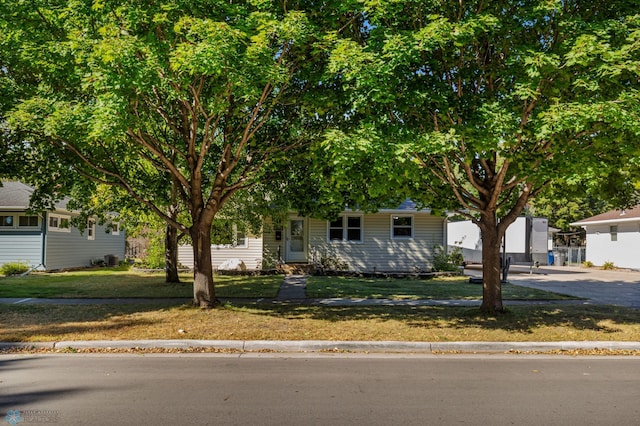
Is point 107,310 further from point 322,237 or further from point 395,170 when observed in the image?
point 322,237

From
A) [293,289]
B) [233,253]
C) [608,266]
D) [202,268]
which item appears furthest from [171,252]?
[608,266]

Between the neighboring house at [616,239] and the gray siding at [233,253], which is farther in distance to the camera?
the neighboring house at [616,239]

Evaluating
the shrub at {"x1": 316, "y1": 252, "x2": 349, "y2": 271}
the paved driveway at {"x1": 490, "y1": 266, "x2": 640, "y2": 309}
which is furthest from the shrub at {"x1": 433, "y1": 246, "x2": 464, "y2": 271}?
the shrub at {"x1": 316, "y1": 252, "x2": 349, "y2": 271}

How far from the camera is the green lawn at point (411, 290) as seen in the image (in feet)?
47.8

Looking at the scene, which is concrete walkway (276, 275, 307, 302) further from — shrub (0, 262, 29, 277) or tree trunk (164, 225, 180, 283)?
shrub (0, 262, 29, 277)

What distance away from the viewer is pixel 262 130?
1268cm

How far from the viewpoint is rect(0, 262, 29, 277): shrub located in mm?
20688

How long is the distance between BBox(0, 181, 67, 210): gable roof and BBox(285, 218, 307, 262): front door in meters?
10.6

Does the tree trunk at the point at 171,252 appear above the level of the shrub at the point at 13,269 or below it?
above

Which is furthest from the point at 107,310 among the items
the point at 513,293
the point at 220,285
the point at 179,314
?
the point at 513,293

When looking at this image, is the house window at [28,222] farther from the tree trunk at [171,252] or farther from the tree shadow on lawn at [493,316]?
the tree shadow on lawn at [493,316]

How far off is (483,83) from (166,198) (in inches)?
372

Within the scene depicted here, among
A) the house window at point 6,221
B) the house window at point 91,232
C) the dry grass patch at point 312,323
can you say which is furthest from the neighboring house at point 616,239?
the house window at point 6,221

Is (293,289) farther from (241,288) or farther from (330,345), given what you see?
(330,345)
